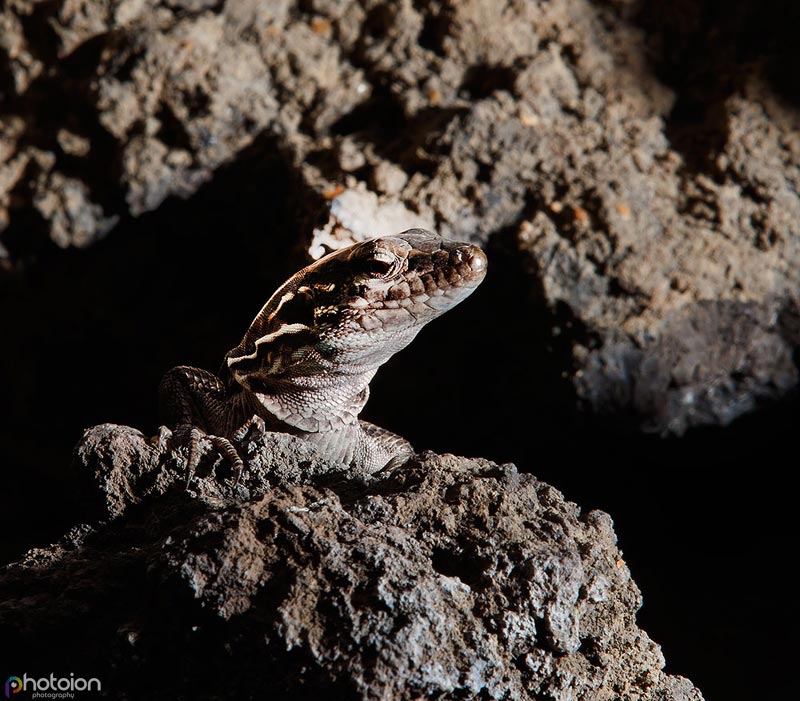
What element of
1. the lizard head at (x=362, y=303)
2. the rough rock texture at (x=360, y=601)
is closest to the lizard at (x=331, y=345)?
the lizard head at (x=362, y=303)

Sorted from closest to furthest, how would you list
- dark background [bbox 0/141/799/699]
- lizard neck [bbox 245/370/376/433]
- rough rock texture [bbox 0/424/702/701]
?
rough rock texture [bbox 0/424/702/701], lizard neck [bbox 245/370/376/433], dark background [bbox 0/141/799/699]

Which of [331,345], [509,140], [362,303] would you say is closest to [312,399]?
[331,345]

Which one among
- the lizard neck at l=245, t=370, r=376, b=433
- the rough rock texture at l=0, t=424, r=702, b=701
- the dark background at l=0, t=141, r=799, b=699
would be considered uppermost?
the rough rock texture at l=0, t=424, r=702, b=701

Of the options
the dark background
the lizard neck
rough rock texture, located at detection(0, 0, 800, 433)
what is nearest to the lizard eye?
the lizard neck

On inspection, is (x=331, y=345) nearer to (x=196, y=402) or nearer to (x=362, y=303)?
(x=362, y=303)

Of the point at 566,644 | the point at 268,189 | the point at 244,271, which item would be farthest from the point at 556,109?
the point at 566,644

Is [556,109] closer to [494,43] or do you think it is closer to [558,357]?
[494,43]

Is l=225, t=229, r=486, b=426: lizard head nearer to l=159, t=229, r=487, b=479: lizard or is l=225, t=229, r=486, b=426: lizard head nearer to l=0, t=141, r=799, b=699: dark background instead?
l=159, t=229, r=487, b=479: lizard
